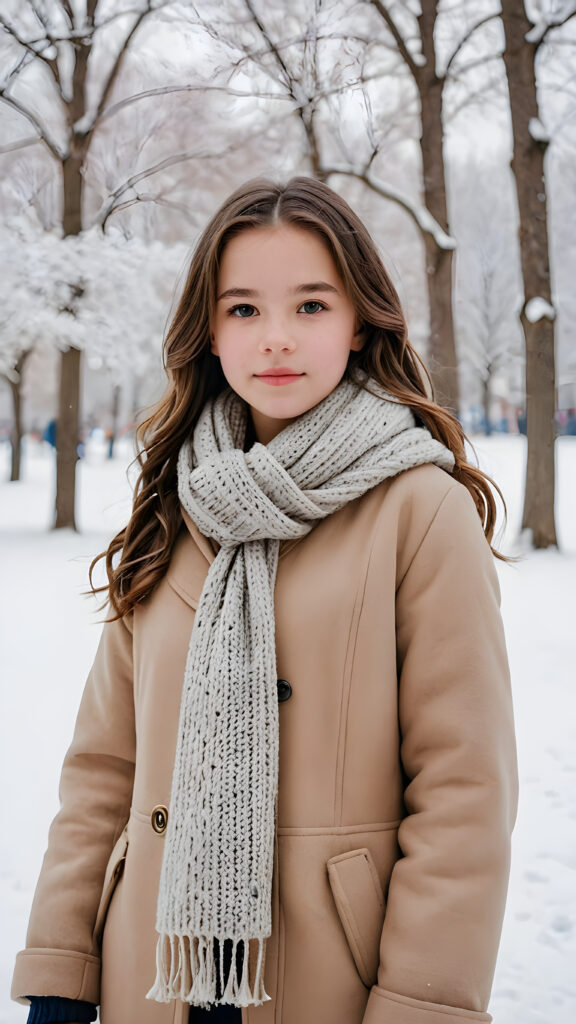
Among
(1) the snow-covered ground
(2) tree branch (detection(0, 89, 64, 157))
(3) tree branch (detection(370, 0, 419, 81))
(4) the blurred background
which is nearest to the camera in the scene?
(1) the snow-covered ground

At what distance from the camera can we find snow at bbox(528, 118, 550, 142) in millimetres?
6523

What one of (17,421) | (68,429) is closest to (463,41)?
(68,429)

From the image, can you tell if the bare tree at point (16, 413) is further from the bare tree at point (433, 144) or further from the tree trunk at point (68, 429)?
→ the bare tree at point (433, 144)

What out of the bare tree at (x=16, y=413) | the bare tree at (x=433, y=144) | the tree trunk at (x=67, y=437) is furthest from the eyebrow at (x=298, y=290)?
the bare tree at (x=16, y=413)

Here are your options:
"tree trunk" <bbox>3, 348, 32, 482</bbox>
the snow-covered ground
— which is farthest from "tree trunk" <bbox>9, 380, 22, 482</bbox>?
the snow-covered ground

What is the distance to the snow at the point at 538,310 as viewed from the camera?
22.2ft

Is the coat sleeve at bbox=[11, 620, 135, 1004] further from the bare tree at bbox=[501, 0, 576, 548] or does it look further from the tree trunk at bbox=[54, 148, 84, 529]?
the tree trunk at bbox=[54, 148, 84, 529]

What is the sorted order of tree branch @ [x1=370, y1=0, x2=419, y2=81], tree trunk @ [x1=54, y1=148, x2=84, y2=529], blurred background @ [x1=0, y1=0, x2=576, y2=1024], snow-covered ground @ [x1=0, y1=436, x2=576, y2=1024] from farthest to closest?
tree trunk @ [x1=54, y1=148, x2=84, y2=529] → tree branch @ [x1=370, y1=0, x2=419, y2=81] → blurred background @ [x1=0, y1=0, x2=576, y2=1024] → snow-covered ground @ [x1=0, y1=436, x2=576, y2=1024]

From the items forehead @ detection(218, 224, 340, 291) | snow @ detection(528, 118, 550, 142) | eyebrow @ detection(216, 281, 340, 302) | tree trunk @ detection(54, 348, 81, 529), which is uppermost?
snow @ detection(528, 118, 550, 142)

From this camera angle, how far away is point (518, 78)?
255 inches

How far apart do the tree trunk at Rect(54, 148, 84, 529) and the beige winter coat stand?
8.41m

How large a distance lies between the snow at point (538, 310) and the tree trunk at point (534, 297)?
0.08 feet

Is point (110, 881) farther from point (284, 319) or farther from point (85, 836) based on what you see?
point (284, 319)

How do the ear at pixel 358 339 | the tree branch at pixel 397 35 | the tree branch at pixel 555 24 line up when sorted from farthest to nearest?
1. the tree branch at pixel 397 35
2. the tree branch at pixel 555 24
3. the ear at pixel 358 339
